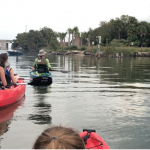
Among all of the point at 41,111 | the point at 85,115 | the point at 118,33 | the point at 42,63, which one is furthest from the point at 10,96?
the point at 118,33

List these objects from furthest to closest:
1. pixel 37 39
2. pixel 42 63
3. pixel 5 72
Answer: pixel 37 39 → pixel 42 63 → pixel 5 72

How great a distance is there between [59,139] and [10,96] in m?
6.85

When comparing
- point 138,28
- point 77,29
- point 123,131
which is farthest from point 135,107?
point 77,29

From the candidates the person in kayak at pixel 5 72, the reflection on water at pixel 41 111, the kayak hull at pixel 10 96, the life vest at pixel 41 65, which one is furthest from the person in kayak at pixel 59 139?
the life vest at pixel 41 65

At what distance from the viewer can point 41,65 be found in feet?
42.6

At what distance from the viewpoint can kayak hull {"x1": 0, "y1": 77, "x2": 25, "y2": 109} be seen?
802 centimetres

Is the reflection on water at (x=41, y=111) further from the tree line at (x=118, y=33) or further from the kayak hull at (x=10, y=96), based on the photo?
the tree line at (x=118, y=33)

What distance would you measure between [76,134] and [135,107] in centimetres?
700

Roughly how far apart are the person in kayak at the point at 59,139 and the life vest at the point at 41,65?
1099 centimetres

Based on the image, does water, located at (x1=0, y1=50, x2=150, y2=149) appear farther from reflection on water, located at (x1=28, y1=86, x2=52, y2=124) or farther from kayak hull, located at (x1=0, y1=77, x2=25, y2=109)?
kayak hull, located at (x1=0, y1=77, x2=25, y2=109)

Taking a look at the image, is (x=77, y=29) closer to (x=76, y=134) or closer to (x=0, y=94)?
(x=0, y=94)

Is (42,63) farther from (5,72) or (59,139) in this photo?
(59,139)

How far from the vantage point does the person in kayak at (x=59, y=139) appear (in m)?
1.83

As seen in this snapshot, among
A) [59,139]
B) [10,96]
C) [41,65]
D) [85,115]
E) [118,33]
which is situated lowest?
[85,115]
